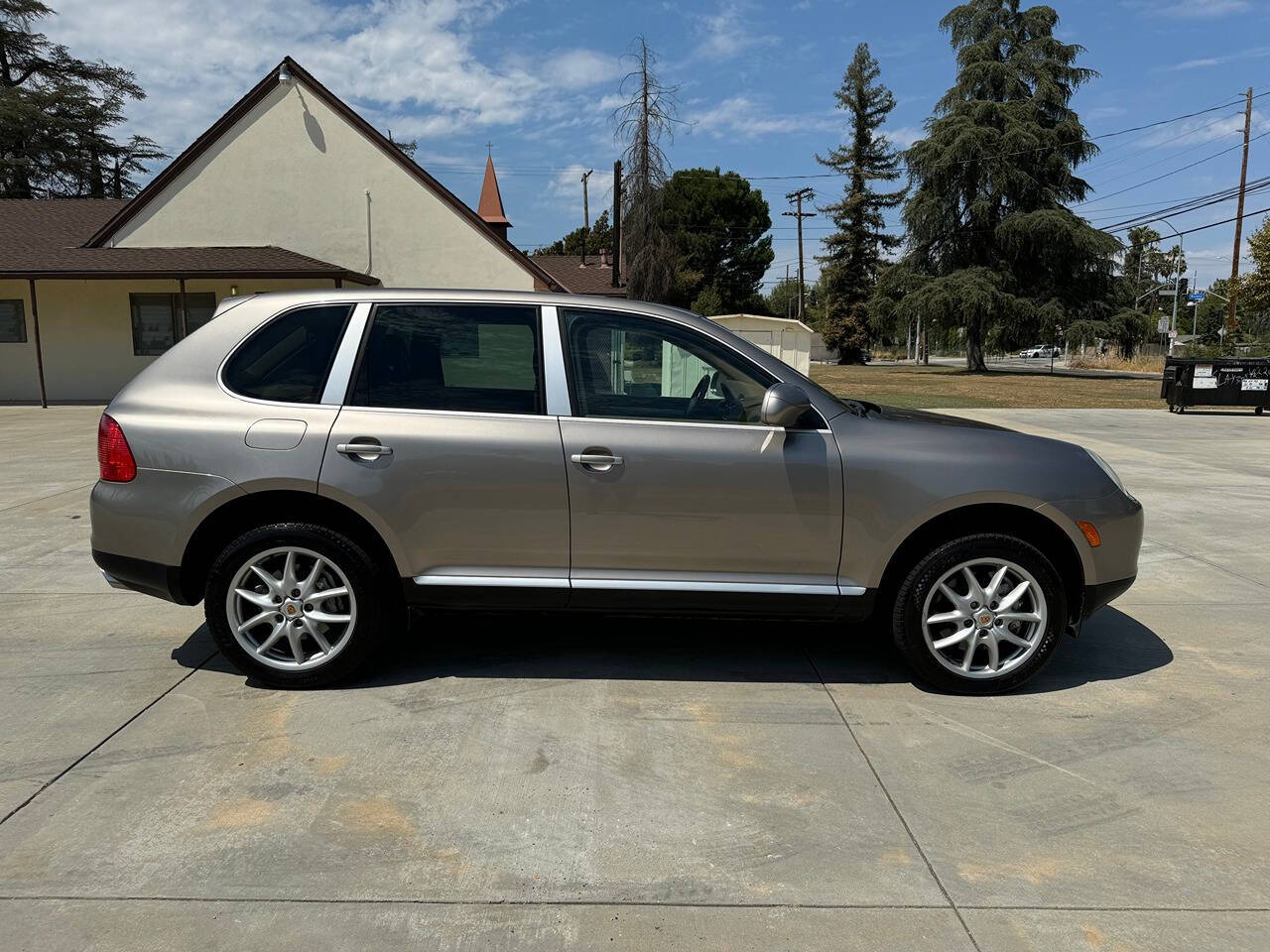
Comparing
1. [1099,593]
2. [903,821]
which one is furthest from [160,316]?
[903,821]

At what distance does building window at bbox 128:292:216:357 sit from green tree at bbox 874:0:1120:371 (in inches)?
1302

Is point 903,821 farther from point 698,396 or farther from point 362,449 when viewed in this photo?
point 362,449

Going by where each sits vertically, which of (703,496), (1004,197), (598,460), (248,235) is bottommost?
(703,496)

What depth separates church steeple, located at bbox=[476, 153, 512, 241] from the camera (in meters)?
41.4

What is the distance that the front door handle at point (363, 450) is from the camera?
3971 mm

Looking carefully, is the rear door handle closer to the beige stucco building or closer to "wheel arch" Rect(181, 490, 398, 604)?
"wheel arch" Rect(181, 490, 398, 604)

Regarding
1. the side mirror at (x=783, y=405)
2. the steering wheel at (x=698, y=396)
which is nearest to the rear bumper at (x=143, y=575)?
the steering wheel at (x=698, y=396)

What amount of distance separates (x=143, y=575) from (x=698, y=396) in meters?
2.64

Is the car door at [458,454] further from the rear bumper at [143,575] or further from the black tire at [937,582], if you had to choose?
the black tire at [937,582]

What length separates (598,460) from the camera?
13.0 ft

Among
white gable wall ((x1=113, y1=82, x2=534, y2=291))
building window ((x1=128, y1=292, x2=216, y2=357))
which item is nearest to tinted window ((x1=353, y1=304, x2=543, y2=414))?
white gable wall ((x1=113, y1=82, x2=534, y2=291))

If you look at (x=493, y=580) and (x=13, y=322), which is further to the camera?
(x=13, y=322)

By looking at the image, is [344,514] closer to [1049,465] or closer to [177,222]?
[1049,465]

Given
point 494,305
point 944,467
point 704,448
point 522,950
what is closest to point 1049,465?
point 944,467
